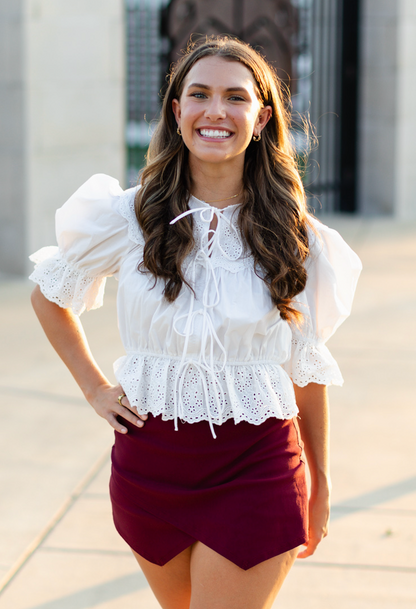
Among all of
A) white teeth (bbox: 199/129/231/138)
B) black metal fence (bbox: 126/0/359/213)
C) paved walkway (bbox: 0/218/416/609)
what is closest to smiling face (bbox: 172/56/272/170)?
white teeth (bbox: 199/129/231/138)

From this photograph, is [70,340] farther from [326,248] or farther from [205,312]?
[326,248]

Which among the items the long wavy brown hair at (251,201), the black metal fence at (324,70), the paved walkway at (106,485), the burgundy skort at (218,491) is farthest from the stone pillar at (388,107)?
the burgundy skort at (218,491)

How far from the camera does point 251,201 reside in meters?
2.13

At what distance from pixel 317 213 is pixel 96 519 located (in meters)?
9.69

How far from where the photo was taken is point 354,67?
1244 cm

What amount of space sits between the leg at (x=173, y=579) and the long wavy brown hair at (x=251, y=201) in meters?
0.67

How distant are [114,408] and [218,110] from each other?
0.82 m

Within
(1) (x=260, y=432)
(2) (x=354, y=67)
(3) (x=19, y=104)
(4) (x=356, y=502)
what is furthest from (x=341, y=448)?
(2) (x=354, y=67)

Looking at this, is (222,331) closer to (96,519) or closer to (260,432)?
(260,432)

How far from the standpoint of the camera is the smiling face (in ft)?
6.65

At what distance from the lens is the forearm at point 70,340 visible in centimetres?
231

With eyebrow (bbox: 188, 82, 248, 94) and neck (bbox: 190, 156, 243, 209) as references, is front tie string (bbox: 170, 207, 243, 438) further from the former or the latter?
eyebrow (bbox: 188, 82, 248, 94)

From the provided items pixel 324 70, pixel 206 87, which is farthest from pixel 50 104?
pixel 206 87

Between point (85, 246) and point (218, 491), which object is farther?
point (85, 246)
